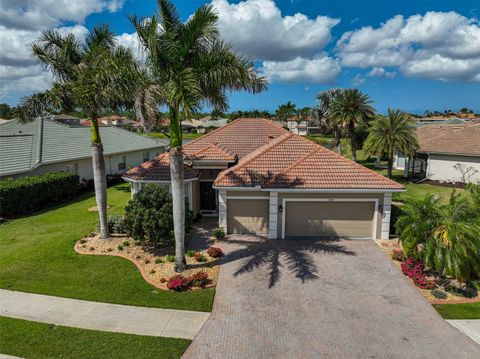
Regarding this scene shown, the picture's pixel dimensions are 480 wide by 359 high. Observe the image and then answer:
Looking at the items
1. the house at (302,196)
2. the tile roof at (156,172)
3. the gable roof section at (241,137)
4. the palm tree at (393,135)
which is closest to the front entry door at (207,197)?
the tile roof at (156,172)

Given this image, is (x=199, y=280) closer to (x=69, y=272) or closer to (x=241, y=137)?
(x=69, y=272)

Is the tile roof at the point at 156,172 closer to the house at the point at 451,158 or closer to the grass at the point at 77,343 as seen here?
the grass at the point at 77,343

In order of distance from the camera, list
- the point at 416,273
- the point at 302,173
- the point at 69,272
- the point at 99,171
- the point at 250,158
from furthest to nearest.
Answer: the point at 250,158 → the point at 302,173 → the point at 99,171 → the point at 69,272 → the point at 416,273

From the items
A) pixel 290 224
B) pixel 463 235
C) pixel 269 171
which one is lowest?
pixel 290 224

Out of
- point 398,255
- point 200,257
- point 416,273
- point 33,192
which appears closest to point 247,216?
point 200,257

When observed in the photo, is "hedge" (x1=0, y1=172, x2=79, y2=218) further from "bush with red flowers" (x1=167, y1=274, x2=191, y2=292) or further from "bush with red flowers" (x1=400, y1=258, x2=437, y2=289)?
"bush with red flowers" (x1=400, y1=258, x2=437, y2=289)

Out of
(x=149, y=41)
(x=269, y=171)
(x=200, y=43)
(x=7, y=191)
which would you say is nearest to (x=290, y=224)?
(x=269, y=171)

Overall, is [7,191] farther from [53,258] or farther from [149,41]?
[149,41]

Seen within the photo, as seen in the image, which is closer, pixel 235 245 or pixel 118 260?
pixel 118 260
